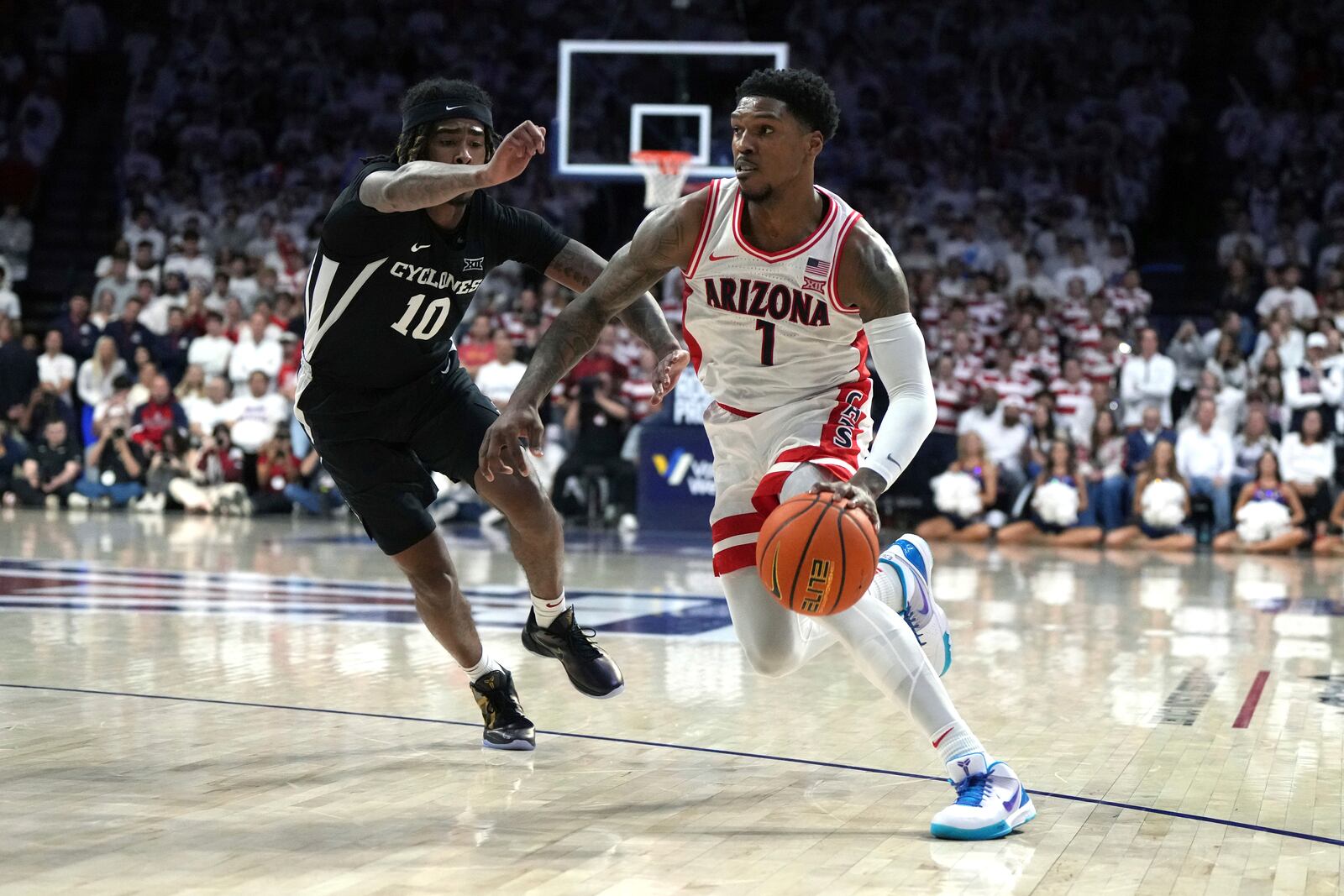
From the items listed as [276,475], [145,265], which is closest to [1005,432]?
[276,475]

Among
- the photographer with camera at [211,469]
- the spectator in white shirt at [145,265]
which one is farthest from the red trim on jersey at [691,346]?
the spectator in white shirt at [145,265]

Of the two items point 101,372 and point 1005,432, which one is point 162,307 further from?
point 1005,432

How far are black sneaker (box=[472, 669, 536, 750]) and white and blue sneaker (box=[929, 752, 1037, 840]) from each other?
1.45 m

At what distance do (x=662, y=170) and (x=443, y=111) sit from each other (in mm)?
9895

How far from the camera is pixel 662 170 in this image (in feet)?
47.7

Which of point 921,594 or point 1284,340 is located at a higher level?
point 1284,340

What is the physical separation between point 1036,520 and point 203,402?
26.0ft

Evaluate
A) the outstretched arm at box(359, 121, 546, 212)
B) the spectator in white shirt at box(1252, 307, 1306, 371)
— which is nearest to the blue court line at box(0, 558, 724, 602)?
the outstretched arm at box(359, 121, 546, 212)

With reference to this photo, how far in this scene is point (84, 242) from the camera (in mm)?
20703

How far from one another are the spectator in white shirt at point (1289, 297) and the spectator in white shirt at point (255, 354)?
30.5ft

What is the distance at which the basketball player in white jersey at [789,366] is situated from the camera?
13.6 ft

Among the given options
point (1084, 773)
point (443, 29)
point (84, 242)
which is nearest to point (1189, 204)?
point (443, 29)

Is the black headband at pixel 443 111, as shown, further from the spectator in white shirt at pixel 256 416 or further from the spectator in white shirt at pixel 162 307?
the spectator in white shirt at pixel 162 307

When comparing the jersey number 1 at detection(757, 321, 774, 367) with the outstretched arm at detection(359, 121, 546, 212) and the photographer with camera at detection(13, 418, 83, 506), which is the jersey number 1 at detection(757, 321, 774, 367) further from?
the photographer with camera at detection(13, 418, 83, 506)
